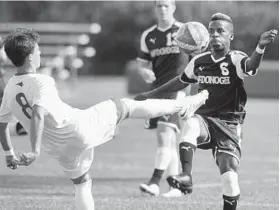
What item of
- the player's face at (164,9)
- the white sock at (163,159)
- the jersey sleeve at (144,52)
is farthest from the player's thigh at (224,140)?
the jersey sleeve at (144,52)

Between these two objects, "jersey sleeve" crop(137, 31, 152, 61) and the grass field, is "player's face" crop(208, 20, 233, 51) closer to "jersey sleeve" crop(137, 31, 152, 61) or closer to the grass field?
the grass field

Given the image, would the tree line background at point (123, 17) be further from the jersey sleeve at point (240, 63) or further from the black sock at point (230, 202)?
the black sock at point (230, 202)

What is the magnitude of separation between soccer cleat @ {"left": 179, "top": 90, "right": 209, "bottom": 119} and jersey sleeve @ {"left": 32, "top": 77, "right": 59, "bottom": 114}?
1.26 metres

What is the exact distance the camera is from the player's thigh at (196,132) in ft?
20.6

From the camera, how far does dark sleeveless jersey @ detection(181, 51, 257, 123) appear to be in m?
6.45

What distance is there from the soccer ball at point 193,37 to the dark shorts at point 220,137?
0.70 metres

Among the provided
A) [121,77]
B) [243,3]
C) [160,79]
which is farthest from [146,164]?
[121,77]

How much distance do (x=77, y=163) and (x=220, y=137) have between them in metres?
1.27

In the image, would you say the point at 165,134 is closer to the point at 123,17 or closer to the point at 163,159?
the point at 163,159

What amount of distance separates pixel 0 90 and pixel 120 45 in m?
32.3

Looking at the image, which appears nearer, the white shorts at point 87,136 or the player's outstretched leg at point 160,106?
the white shorts at point 87,136

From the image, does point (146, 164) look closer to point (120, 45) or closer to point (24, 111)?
point (24, 111)

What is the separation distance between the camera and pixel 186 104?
623 cm

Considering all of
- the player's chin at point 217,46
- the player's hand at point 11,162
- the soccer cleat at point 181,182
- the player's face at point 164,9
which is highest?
the player's face at point 164,9
